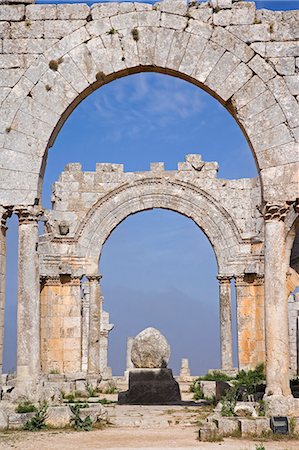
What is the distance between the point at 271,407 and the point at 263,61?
580cm

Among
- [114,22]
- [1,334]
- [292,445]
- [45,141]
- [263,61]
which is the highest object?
[114,22]

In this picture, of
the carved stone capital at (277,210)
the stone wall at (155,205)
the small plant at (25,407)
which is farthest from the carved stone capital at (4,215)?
the stone wall at (155,205)

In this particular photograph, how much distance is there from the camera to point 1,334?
440 inches

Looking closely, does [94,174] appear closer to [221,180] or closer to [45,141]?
[221,180]

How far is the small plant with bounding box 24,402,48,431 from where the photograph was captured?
A: 9.96m

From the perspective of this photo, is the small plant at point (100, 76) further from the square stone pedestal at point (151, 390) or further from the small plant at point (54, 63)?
the square stone pedestal at point (151, 390)

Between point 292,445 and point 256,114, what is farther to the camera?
point 256,114

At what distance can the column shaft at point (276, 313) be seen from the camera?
413 inches

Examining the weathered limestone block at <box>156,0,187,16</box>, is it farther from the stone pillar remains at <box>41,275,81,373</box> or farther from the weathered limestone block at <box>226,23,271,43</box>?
the stone pillar remains at <box>41,275,81,373</box>

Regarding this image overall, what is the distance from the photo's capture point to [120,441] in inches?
368

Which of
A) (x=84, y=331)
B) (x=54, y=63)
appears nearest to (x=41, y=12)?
(x=54, y=63)

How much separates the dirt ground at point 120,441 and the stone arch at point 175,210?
12.2 m

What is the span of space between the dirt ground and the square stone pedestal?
246 inches

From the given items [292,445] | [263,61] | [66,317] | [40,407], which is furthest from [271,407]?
[66,317]
